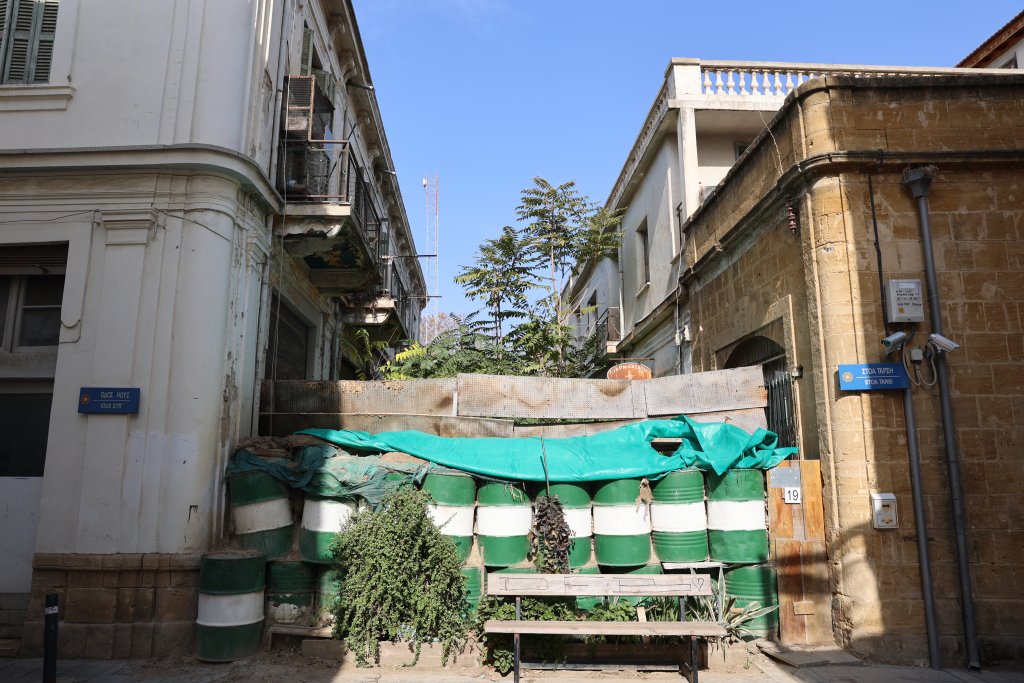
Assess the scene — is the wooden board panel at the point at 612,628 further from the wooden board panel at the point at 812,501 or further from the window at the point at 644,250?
the window at the point at 644,250

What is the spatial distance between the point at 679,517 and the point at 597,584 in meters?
1.46

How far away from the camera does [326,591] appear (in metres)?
7.02

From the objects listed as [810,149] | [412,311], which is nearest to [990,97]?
[810,149]

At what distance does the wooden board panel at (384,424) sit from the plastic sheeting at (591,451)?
1.48 feet

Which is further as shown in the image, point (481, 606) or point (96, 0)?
point (96, 0)

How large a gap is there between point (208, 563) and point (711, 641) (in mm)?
5163

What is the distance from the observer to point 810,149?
7695 millimetres

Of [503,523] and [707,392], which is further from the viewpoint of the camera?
[707,392]

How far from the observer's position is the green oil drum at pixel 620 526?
710 centimetres

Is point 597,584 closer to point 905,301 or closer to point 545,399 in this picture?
point 545,399

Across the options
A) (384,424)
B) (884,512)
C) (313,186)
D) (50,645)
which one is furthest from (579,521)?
(313,186)

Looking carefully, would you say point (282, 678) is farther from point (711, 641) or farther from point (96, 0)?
point (96, 0)

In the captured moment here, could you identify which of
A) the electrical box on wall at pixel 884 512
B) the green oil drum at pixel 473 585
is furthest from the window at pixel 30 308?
the electrical box on wall at pixel 884 512

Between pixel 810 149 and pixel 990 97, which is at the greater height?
pixel 990 97
